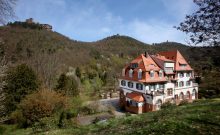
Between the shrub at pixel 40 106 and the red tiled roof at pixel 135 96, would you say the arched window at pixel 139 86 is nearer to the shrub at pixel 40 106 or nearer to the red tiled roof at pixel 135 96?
the red tiled roof at pixel 135 96

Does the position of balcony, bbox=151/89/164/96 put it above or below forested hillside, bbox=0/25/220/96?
below

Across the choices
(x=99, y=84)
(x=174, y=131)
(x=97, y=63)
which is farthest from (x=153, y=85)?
(x=97, y=63)

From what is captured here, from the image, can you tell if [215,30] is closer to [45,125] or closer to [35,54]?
[45,125]

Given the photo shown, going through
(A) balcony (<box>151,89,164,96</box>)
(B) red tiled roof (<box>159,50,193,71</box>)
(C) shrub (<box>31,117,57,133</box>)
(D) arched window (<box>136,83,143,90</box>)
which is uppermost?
(B) red tiled roof (<box>159,50,193,71</box>)

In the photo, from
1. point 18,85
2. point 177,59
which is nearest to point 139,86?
point 177,59

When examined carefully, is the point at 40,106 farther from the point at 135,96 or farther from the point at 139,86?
the point at 139,86

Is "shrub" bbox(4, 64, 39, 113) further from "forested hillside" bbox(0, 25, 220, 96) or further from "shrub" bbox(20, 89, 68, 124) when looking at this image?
"shrub" bbox(20, 89, 68, 124)

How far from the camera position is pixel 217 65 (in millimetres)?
7793

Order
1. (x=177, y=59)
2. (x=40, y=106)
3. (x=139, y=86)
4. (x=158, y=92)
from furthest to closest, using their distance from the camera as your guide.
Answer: (x=177, y=59), (x=139, y=86), (x=158, y=92), (x=40, y=106)

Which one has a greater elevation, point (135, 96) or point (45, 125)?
point (135, 96)

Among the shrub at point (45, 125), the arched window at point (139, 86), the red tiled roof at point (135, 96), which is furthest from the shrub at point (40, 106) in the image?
the arched window at point (139, 86)

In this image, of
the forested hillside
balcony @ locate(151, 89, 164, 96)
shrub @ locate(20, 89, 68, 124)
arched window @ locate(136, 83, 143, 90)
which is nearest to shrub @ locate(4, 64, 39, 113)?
the forested hillside

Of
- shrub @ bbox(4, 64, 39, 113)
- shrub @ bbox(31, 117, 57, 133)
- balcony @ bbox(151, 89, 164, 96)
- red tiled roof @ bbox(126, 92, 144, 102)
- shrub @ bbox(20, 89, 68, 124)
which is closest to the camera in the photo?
shrub @ bbox(31, 117, 57, 133)

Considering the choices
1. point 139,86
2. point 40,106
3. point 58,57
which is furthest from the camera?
point 58,57
